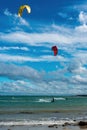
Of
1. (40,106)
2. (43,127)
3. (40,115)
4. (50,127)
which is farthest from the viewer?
(40,106)

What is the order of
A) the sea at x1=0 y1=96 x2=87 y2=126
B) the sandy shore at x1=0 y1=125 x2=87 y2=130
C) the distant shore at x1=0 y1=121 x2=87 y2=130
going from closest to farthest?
the sandy shore at x1=0 y1=125 x2=87 y2=130, the distant shore at x1=0 y1=121 x2=87 y2=130, the sea at x1=0 y1=96 x2=87 y2=126

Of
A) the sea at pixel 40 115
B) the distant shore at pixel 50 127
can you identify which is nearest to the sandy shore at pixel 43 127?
the distant shore at pixel 50 127

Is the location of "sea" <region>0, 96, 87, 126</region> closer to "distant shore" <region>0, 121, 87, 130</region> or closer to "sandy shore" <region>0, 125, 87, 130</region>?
"distant shore" <region>0, 121, 87, 130</region>

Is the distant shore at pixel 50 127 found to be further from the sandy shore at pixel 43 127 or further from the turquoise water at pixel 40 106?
the turquoise water at pixel 40 106

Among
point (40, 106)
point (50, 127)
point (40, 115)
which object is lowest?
point (50, 127)

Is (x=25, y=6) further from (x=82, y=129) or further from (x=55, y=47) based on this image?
(x=82, y=129)

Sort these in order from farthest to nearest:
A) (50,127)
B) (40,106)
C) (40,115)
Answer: (40,106) → (40,115) → (50,127)

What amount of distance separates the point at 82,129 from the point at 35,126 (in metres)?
4.00

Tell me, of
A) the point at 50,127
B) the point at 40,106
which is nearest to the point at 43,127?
the point at 50,127

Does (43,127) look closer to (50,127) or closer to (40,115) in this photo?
(50,127)

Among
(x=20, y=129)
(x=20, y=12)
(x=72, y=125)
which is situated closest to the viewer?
(x=20, y=12)

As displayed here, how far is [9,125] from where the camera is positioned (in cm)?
2855

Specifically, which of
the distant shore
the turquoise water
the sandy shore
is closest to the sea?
the turquoise water

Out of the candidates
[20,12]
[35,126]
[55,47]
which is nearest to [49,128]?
[35,126]
